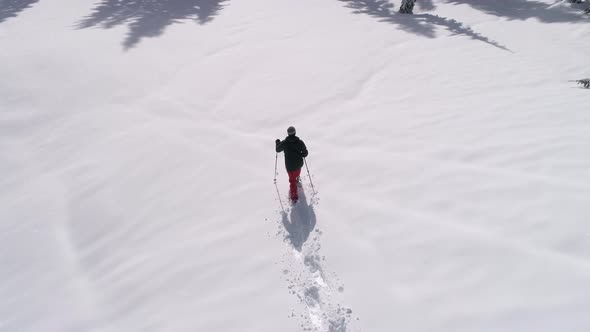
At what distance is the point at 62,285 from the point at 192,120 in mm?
4968

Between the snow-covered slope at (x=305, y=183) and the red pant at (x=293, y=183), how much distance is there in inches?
7.8

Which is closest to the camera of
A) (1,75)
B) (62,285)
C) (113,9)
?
(62,285)

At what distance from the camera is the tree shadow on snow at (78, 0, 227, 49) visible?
14.6 meters

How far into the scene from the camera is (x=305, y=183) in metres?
7.07

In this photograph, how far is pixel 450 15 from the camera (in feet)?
48.3

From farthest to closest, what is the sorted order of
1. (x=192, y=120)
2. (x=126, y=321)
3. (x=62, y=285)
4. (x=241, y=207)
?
(x=192, y=120) → (x=241, y=207) → (x=62, y=285) → (x=126, y=321)

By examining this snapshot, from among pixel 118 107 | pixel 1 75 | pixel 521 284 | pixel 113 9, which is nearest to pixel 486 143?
pixel 521 284

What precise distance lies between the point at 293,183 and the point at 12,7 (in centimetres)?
1933

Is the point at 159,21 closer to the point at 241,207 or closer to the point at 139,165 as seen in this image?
the point at 139,165

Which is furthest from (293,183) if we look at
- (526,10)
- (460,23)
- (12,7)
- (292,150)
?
(12,7)

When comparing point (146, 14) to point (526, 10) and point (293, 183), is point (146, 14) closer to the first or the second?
point (293, 183)

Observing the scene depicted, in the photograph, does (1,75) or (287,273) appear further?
(1,75)

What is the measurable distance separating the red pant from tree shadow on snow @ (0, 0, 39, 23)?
17238 mm

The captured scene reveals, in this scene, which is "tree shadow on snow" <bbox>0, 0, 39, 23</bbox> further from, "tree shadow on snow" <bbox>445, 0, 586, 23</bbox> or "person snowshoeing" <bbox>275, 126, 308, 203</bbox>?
"tree shadow on snow" <bbox>445, 0, 586, 23</bbox>
